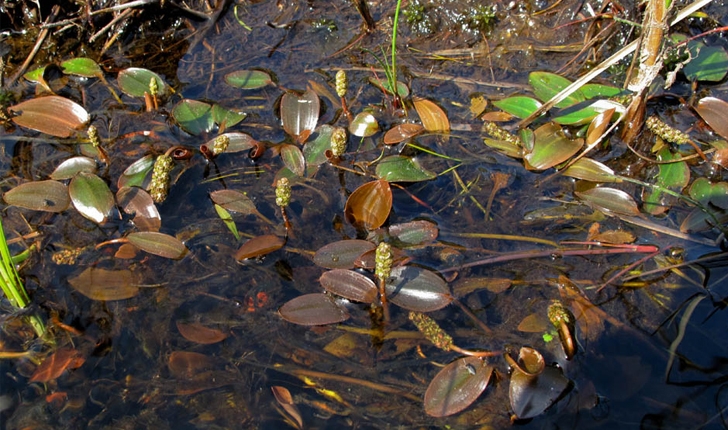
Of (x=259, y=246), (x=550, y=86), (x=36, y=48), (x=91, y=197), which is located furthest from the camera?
(x=36, y=48)

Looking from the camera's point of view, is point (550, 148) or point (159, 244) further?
point (550, 148)

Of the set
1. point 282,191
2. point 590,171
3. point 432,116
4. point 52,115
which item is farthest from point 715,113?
point 52,115

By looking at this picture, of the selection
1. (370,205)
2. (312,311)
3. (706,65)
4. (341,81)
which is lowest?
(312,311)

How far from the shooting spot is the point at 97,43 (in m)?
2.71

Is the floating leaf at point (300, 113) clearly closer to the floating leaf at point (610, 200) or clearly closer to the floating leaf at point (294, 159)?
the floating leaf at point (294, 159)

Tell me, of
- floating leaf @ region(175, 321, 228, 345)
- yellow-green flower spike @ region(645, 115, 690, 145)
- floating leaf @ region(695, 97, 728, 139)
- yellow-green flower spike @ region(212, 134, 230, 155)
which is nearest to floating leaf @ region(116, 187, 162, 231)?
yellow-green flower spike @ region(212, 134, 230, 155)

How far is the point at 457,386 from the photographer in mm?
1574

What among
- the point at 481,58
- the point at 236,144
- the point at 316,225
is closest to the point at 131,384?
the point at 316,225

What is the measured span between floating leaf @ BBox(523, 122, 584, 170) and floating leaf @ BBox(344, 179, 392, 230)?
597 mm

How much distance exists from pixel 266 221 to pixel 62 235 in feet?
2.38

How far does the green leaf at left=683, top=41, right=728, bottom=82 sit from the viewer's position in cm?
239

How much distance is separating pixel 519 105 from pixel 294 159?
3.14 ft

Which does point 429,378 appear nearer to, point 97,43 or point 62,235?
point 62,235

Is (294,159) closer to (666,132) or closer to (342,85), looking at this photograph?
(342,85)
